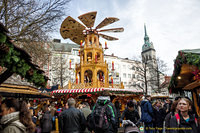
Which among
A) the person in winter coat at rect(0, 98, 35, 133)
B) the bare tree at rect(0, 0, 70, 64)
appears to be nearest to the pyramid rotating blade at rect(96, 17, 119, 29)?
the bare tree at rect(0, 0, 70, 64)

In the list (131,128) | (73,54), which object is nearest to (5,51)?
(131,128)

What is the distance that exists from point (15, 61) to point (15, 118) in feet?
4.45

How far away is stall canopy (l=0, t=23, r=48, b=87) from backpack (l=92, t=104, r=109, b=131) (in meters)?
2.03

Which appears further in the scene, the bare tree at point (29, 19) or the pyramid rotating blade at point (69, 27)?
the pyramid rotating blade at point (69, 27)

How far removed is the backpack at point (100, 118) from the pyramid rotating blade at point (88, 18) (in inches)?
545

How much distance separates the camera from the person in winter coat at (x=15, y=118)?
7.67ft

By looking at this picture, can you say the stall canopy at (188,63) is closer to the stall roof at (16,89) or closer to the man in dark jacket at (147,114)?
the man in dark jacket at (147,114)

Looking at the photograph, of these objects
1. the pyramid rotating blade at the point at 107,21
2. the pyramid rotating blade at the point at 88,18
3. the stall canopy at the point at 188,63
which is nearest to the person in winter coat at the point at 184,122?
the stall canopy at the point at 188,63

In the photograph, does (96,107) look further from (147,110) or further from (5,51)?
(147,110)

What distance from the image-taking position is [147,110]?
6.98 metres

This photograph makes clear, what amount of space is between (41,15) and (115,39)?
1138 cm

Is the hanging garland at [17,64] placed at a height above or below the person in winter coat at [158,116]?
above

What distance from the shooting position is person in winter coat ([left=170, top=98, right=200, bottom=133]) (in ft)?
9.18

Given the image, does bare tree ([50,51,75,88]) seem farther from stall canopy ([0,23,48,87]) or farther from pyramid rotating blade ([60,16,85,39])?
stall canopy ([0,23,48,87])
